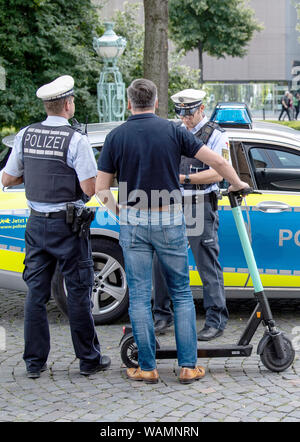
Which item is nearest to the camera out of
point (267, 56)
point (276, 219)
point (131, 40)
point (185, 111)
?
Result: point (185, 111)

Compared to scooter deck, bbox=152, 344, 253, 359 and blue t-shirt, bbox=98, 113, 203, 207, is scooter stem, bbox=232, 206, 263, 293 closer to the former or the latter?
scooter deck, bbox=152, 344, 253, 359

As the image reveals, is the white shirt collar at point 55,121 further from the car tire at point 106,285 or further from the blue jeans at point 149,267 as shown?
the car tire at point 106,285

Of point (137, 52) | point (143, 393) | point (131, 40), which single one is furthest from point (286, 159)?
point (131, 40)

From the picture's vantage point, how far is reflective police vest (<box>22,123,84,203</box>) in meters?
4.68

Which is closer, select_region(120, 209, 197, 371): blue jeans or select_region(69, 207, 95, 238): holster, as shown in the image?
select_region(120, 209, 197, 371): blue jeans

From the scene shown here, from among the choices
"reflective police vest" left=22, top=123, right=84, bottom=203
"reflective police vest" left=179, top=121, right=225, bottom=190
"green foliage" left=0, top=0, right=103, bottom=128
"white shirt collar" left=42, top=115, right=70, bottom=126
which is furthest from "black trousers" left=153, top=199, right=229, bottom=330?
"green foliage" left=0, top=0, right=103, bottom=128

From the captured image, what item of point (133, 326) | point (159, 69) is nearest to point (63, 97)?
point (133, 326)

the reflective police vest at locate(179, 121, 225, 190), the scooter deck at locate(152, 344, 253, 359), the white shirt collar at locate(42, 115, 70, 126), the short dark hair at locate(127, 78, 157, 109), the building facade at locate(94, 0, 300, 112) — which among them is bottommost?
the building facade at locate(94, 0, 300, 112)

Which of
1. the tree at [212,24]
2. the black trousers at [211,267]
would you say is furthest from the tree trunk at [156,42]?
the tree at [212,24]

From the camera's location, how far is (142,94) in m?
4.47

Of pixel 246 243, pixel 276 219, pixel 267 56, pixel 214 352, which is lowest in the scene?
pixel 267 56

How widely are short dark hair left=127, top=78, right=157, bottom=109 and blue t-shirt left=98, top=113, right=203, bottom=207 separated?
7 cm

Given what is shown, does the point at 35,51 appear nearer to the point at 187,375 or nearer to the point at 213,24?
the point at 187,375

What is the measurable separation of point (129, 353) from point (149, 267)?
67 centimetres
